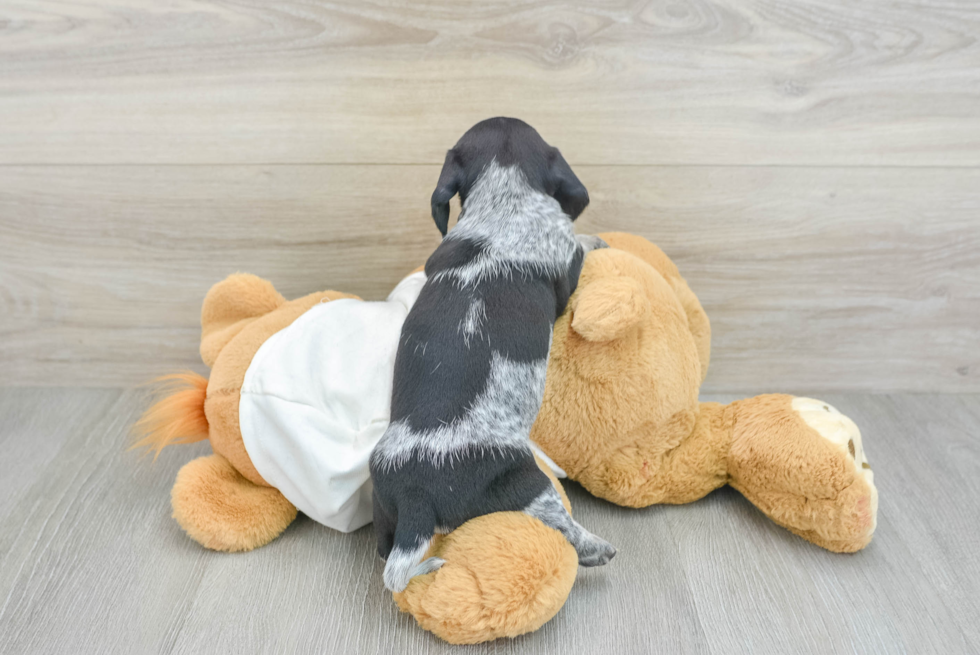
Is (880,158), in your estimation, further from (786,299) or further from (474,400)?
(474,400)

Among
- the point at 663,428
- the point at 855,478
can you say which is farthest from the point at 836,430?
the point at 663,428

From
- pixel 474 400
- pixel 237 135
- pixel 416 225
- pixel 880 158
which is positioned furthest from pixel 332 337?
pixel 880 158

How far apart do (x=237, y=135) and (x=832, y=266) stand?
46.0 inches

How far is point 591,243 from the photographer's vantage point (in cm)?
116

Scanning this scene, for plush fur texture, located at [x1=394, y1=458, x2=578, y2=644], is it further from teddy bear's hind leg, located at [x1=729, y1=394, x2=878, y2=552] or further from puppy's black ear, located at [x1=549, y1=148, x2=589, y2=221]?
puppy's black ear, located at [x1=549, y1=148, x2=589, y2=221]

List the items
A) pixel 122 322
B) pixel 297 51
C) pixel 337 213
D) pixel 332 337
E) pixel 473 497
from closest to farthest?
pixel 473 497 < pixel 332 337 < pixel 297 51 < pixel 337 213 < pixel 122 322

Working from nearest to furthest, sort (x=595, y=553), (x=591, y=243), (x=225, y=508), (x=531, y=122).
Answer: (x=595, y=553) < (x=225, y=508) < (x=591, y=243) < (x=531, y=122)

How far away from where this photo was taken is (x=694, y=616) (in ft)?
3.11

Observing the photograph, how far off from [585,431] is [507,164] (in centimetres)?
42

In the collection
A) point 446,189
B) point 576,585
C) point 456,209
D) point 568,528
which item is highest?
point 446,189

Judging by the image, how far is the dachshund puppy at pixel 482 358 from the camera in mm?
886

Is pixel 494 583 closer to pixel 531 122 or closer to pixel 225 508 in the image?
pixel 225 508

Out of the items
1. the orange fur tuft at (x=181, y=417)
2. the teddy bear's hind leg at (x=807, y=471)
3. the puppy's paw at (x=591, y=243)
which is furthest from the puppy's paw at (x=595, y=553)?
the orange fur tuft at (x=181, y=417)

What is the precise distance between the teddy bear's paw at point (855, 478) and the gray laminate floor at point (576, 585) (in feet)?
0.21
